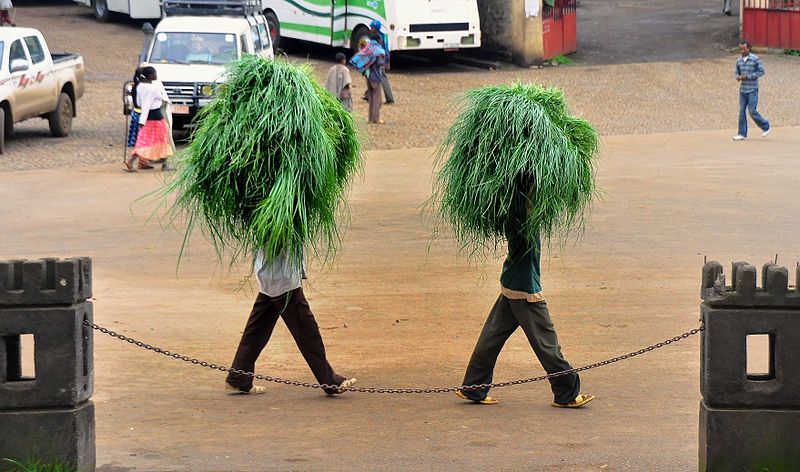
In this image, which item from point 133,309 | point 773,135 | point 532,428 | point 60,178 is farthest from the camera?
Answer: point 773,135

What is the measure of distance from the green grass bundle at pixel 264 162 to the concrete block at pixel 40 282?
1343 mm

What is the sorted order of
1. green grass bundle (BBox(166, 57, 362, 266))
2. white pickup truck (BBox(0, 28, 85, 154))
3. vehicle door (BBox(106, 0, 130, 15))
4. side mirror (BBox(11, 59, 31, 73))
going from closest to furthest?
green grass bundle (BBox(166, 57, 362, 266))
side mirror (BBox(11, 59, 31, 73))
white pickup truck (BBox(0, 28, 85, 154))
vehicle door (BBox(106, 0, 130, 15))

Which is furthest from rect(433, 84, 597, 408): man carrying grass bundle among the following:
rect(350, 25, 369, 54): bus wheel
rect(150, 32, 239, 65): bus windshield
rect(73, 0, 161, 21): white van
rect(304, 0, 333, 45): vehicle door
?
rect(73, 0, 161, 21): white van

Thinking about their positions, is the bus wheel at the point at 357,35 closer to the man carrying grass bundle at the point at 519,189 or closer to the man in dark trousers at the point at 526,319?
the man carrying grass bundle at the point at 519,189

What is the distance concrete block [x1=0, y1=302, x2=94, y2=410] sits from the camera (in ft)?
20.3

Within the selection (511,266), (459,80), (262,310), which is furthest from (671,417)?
(459,80)

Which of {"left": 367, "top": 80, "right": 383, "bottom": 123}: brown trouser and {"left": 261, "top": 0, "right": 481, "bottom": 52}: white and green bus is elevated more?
{"left": 261, "top": 0, "right": 481, "bottom": 52}: white and green bus

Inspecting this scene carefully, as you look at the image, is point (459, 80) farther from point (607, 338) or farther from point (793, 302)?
point (793, 302)

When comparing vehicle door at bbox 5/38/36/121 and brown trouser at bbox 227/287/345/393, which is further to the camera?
vehicle door at bbox 5/38/36/121

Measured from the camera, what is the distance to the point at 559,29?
29469mm

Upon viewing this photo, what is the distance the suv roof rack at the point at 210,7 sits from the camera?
2188 cm

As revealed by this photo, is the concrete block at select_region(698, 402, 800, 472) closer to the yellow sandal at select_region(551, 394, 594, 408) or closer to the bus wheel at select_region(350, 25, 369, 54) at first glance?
the yellow sandal at select_region(551, 394, 594, 408)

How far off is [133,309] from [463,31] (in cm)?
1760

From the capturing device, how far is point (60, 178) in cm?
1656
